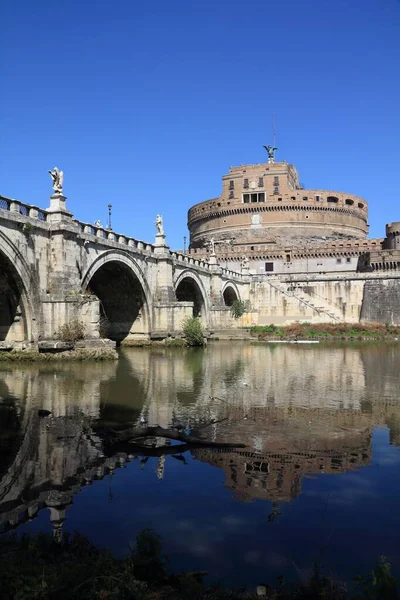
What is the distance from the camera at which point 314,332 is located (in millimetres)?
45688

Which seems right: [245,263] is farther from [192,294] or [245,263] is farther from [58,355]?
[58,355]

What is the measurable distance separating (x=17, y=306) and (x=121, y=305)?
41.0 ft

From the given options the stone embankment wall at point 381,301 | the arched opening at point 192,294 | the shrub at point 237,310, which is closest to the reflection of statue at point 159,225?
the arched opening at point 192,294

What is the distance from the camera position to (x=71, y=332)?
2308 cm

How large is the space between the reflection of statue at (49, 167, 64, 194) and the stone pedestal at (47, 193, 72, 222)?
0.89 feet

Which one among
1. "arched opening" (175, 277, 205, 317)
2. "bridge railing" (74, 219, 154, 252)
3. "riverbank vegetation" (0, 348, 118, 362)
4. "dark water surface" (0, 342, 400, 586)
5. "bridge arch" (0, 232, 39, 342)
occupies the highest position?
"bridge railing" (74, 219, 154, 252)

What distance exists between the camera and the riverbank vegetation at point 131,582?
4.03 meters

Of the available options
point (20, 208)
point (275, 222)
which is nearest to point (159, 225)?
point (20, 208)

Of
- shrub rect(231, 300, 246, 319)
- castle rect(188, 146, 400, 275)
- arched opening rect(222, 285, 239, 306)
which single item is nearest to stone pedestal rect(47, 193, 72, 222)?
shrub rect(231, 300, 246, 319)

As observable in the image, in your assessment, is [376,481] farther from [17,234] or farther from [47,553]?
[17,234]

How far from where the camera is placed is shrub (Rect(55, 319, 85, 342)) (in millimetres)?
23000

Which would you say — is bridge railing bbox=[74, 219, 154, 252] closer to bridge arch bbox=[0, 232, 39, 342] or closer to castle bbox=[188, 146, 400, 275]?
bridge arch bbox=[0, 232, 39, 342]

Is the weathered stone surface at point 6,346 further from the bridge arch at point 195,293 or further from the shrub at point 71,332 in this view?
the bridge arch at point 195,293

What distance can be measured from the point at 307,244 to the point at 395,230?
46.4ft
